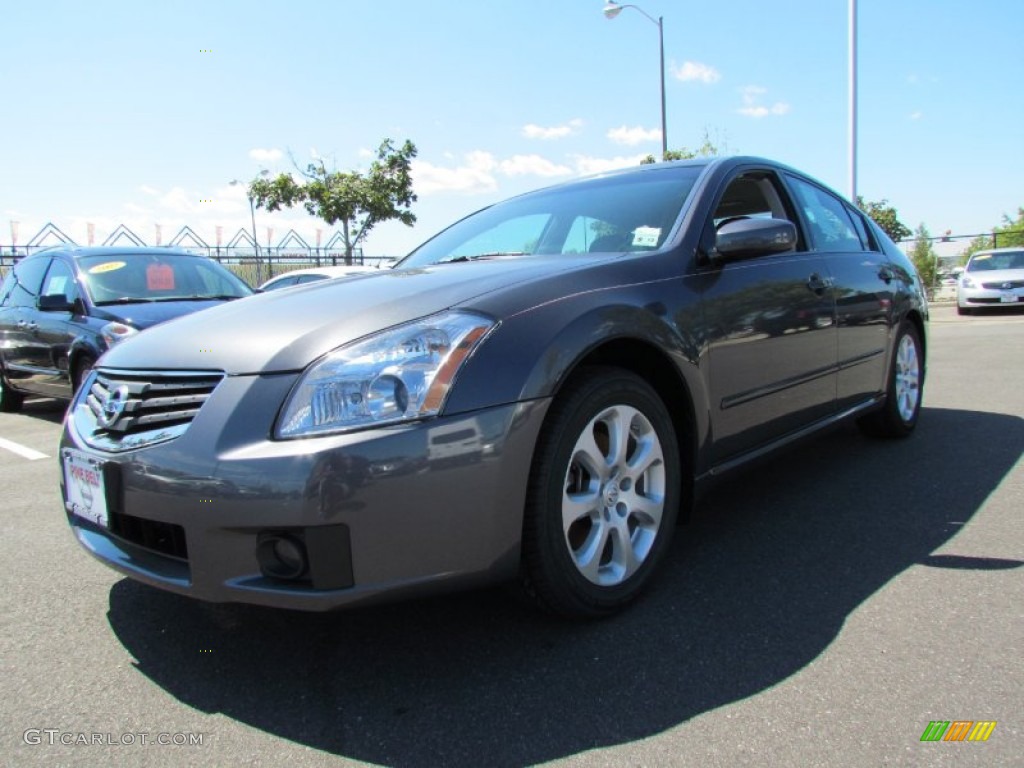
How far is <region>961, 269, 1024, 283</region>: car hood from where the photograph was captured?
1627 cm

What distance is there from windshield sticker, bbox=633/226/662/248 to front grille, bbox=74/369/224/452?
61.8 inches

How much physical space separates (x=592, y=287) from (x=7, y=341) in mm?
6719

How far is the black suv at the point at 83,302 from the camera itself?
5.76m

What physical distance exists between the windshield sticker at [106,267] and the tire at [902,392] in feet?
18.9

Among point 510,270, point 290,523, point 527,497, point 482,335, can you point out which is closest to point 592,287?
point 510,270

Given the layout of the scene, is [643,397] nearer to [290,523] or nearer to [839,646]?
[839,646]

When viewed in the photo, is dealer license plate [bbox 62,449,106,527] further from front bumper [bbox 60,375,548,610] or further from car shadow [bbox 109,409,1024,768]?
car shadow [bbox 109,409,1024,768]

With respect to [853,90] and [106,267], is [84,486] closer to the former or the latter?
[106,267]

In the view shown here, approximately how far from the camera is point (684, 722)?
1822 millimetres

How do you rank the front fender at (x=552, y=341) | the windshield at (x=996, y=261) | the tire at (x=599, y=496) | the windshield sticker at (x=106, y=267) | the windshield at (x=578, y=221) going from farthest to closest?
1. the windshield at (x=996, y=261)
2. the windshield sticker at (x=106, y=267)
3. the windshield at (x=578, y=221)
4. the tire at (x=599, y=496)
5. the front fender at (x=552, y=341)

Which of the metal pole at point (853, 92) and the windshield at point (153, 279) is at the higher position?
the metal pole at point (853, 92)

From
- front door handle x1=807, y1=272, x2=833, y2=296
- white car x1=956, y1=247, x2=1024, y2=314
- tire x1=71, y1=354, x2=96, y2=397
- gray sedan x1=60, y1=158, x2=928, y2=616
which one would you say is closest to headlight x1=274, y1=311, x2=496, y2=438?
gray sedan x1=60, y1=158, x2=928, y2=616

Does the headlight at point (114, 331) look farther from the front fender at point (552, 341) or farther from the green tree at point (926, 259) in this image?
the green tree at point (926, 259)
